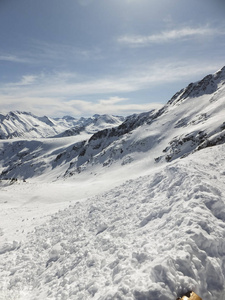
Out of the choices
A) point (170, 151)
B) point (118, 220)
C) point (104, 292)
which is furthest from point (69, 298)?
point (170, 151)

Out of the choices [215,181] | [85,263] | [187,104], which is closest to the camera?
[85,263]

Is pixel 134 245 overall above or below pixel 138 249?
below

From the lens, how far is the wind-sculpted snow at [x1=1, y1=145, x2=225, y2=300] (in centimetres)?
565

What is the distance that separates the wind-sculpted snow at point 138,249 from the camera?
5648 mm

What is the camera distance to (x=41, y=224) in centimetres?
1457

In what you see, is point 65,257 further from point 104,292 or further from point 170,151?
point 170,151

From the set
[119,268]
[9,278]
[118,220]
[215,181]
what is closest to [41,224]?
[9,278]

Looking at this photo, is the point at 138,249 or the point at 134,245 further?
the point at 134,245

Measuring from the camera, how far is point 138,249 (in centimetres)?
721

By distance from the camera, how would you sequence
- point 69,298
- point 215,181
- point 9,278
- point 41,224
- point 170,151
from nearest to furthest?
point 69,298 → point 9,278 → point 215,181 → point 41,224 → point 170,151

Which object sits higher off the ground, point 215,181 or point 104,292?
point 215,181

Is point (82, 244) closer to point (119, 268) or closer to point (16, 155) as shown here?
point (119, 268)

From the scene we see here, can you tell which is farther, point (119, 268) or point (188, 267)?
point (119, 268)

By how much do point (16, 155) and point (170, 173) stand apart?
217m
